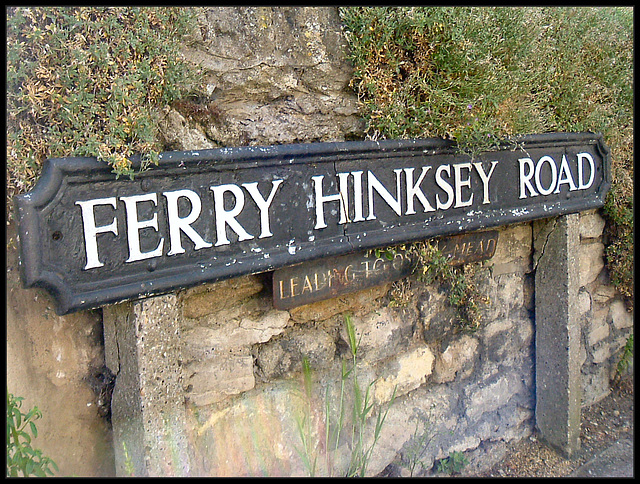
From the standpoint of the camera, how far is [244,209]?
1.64m

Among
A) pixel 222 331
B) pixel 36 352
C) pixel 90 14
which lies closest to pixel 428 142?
pixel 222 331

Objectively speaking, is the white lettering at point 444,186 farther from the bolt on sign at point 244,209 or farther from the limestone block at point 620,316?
the limestone block at point 620,316

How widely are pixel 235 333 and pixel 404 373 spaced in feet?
2.98

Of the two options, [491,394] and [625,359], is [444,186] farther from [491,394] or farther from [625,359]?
[625,359]

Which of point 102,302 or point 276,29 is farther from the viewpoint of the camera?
point 276,29

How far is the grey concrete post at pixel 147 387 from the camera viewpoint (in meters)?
1.58

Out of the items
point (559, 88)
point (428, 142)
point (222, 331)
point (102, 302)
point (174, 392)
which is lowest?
point (174, 392)

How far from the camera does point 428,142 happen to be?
2041mm

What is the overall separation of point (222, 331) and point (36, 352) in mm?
601

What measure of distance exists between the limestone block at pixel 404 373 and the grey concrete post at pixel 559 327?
32.1 inches

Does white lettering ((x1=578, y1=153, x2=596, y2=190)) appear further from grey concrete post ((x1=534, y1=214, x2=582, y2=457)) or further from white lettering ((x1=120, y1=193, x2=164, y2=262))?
white lettering ((x1=120, y1=193, x2=164, y2=262))

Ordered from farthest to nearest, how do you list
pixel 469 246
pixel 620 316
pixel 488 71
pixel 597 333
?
pixel 620 316 < pixel 597 333 < pixel 469 246 < pixel 488 71

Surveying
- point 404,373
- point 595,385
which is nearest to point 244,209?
point 404,373

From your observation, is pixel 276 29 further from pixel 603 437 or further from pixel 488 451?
pixel 603 437
